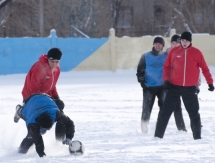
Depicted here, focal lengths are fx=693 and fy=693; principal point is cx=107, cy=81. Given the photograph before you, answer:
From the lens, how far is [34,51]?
23.2 meters

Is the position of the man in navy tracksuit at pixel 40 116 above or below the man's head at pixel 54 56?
below

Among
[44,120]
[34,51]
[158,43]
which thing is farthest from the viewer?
[34,51]

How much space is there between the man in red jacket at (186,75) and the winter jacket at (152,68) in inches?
45.4

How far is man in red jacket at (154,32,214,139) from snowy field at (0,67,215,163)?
17.0 inches

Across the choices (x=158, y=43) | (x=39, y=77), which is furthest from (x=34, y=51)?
(x=39, y=77)

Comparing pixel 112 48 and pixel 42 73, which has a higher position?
A: pixel 42 73

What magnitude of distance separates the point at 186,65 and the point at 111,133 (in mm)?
1782

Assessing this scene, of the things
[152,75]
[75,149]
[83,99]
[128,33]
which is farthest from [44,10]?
[75,149]

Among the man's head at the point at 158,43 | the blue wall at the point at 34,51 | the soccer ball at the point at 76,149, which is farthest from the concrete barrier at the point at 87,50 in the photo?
the soccer ball at the point at 76,149

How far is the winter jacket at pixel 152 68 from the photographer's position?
9516 mm

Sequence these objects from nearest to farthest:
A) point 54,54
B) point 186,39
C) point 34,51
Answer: point 54,54 → point 186,39 → point 34,51

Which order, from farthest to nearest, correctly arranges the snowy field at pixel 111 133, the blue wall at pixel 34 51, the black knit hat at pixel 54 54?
the blue wall at pixel 34 51 → the black knit hat at pixel 54 54 → the snowy field at pixel 111 133

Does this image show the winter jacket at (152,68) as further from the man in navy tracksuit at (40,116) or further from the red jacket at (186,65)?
the man in navy tracksuit at (40,116)

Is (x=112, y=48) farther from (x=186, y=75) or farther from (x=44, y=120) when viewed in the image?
(x=44, y=120)
